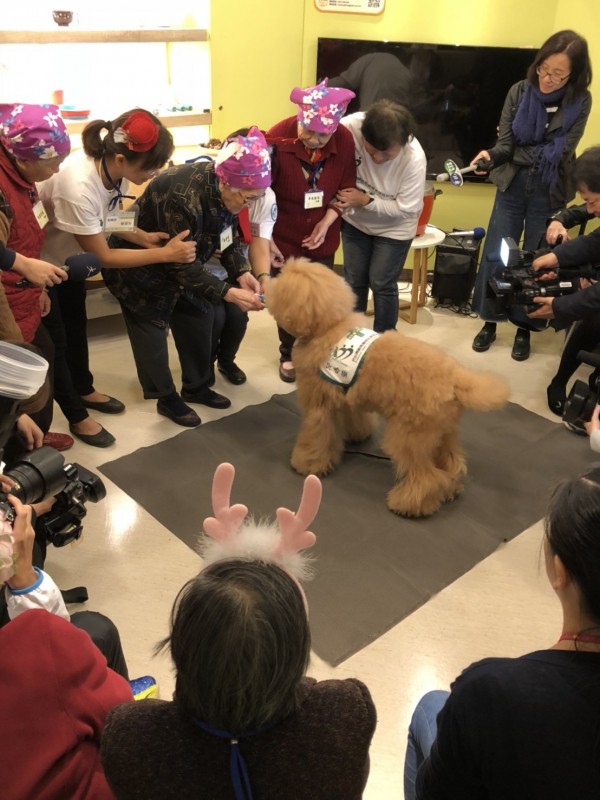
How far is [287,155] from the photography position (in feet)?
9.70

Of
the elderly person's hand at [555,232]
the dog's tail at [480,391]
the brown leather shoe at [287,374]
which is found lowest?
the brown leather shoe at [287,374]

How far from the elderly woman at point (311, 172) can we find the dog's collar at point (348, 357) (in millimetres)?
864

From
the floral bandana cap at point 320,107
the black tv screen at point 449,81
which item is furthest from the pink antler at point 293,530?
the black tv screen at point 449,81

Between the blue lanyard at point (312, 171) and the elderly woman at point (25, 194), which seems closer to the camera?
the elderly woman at point (25, 194)

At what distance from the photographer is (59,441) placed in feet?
9.37

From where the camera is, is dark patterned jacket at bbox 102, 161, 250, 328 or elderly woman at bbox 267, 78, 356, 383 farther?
elderly woman at bbox 267, 78, 356, 383

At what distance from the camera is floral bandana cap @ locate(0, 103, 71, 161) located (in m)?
2.05

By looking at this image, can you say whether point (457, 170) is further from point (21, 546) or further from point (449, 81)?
point (21, 546)

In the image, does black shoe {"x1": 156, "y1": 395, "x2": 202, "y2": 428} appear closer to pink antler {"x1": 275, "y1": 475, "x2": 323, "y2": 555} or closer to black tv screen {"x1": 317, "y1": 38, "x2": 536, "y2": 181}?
pink antler {"x1": 275, "y1": 475, "x2": 323, "y2": 555}

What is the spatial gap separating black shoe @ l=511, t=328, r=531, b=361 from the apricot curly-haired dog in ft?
4.61

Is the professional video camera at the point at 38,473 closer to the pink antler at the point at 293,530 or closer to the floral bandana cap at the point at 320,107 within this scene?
the pink antler at the point at 293,530

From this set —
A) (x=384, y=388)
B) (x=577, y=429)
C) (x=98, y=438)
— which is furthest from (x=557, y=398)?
(x=98, y=438)

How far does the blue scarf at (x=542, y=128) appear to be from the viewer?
3340 mm

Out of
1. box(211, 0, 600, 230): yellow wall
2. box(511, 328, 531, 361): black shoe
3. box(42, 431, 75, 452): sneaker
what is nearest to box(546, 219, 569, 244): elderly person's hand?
box(511, 328, 531, 361): black shoe
